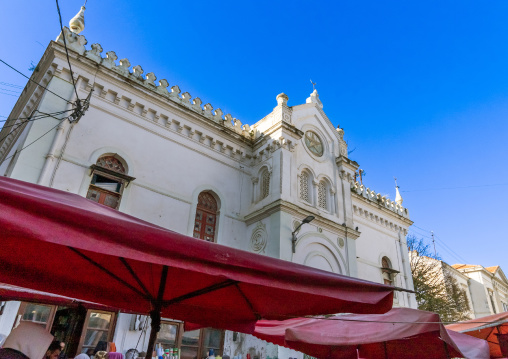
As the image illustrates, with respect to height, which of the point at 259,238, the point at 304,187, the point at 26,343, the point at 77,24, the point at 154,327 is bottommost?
the point at 26,343

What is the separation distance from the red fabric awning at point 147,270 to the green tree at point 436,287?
22.1 metres

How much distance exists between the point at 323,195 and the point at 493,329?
7203 mm

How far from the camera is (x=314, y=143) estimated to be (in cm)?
1472

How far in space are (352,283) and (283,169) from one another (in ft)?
30.6

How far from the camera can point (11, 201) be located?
2014 mm

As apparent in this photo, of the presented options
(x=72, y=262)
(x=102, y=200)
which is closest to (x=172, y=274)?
(x=72, y=262)

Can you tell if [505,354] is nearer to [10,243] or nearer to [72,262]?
[72,262]

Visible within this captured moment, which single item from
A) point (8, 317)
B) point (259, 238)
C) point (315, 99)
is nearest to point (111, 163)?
point (8, 317)

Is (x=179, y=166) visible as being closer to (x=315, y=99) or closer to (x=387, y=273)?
(x=315, y=99)

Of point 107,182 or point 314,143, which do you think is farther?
point 314,143

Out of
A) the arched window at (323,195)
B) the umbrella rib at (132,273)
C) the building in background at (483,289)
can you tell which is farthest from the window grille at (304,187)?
the building in background at (483,289)

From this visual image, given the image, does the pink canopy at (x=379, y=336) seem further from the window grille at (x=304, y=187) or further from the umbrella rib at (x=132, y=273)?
the window grille at (x=304, y=187)

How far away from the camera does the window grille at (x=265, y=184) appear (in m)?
12.9

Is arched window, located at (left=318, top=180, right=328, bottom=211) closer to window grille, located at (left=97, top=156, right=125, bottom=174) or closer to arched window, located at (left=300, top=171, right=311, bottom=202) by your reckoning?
arched window, located at (left=300, top=171, right=311, bottom=202)
